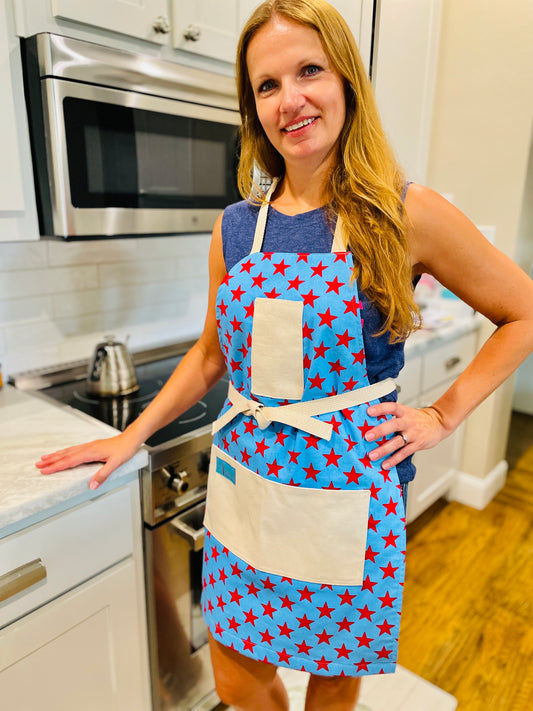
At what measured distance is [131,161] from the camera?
1310 mm

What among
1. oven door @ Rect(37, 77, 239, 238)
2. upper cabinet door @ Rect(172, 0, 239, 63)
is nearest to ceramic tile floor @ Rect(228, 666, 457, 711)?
oven door @ Rect(37, 77, 239, 238)

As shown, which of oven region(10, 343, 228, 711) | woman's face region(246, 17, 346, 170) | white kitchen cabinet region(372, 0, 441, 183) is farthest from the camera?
white kitchen cabinet region(372, 0, 441, 183)

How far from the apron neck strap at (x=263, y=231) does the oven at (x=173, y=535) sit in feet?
1.66

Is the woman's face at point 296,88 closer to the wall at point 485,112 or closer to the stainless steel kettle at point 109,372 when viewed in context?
the stainless steel kettle at point 109,372

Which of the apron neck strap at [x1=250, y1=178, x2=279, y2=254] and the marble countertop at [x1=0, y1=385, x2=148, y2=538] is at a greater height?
the apron neck strap at [x1=250, y1=178, x2=279, y2=254]

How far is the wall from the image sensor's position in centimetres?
216

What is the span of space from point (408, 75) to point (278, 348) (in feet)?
5.57

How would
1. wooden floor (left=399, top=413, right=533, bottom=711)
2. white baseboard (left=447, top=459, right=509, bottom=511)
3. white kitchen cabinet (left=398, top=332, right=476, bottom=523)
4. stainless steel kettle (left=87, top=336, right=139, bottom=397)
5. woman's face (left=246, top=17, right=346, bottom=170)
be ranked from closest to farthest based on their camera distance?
woman's face (left=246, top=17, right=346, bottom=170) < stainless steel kettle (left=87, top=336, right=139, bottom=397) < wooden floor (left=399, top=413, right=533, bottom=711) < white kitchen cabinet (left=398, top=332, right=476, bottom=523) < white baseboard (left=447, top=459, right=509, bottom=511)

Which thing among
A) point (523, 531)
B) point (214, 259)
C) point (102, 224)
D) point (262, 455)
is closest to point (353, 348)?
point (262, 455)

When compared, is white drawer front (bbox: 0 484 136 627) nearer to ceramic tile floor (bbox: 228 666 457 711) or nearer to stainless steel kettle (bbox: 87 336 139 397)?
stainless steel kettle (bbox: 87 336 139 397)

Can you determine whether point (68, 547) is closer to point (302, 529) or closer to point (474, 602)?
point (302, 529)

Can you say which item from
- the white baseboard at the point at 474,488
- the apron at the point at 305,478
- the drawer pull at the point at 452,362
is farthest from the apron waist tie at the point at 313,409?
the white baseboard at the point at 474,488

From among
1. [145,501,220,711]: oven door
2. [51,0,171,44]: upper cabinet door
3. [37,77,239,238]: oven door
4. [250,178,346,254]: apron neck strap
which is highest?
[51,0,171,44]: upper cabinet door

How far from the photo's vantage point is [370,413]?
92 cm
